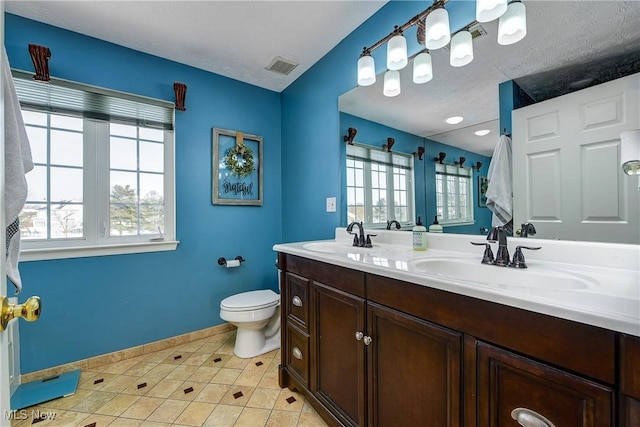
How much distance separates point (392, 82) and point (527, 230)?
1.05 metres

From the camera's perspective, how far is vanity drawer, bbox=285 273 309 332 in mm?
1420

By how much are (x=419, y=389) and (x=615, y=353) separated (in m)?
0.53

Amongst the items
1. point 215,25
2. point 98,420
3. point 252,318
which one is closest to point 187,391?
point 98,420

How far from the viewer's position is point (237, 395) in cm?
158

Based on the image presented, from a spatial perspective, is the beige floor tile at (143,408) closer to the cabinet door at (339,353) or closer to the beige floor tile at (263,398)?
the beige floor tile at (263,398)

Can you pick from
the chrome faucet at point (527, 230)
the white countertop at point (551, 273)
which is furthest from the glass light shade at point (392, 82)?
the chrome faucet at point (527, 230)

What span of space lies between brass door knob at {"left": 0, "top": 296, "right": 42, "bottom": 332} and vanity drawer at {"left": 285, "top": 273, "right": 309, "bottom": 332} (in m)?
1.01

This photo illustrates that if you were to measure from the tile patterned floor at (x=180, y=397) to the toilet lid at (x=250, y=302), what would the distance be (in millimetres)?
403

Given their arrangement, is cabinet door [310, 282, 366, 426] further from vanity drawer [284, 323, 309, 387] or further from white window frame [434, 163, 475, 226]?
white window frame [434, 163, 475, 226]

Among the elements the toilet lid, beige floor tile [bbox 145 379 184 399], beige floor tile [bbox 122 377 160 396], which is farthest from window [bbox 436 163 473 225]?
beige floor tile [bbox 122 377 160 396]

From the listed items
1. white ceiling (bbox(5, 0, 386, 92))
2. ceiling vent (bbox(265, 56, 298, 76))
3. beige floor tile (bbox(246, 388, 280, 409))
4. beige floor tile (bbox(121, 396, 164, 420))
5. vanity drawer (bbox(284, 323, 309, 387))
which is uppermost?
white ceiling (bbox(5, 0, 386, 92))

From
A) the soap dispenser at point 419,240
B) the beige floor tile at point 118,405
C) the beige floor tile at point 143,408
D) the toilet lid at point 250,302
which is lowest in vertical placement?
the beige floor tile at point 143,408

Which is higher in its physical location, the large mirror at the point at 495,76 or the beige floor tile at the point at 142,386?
the large mirror at the point at 495,76

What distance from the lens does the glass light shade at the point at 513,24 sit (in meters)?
1.04
